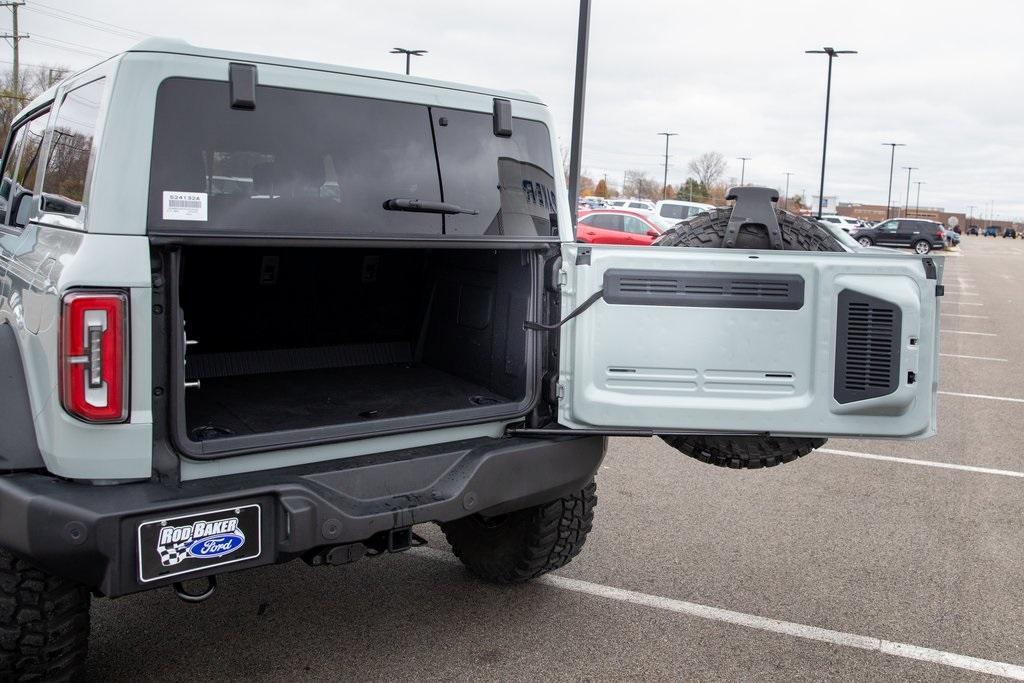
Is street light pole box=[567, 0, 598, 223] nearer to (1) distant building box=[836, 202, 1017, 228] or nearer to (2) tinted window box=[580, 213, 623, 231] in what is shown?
(2) tinted window box=[580, 213, 623, 231]

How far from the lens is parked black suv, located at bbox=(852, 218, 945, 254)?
1782 inches

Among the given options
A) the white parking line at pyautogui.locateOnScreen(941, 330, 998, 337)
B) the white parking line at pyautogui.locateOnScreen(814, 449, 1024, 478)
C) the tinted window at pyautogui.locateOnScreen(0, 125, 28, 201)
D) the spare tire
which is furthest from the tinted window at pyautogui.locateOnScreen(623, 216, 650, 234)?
the tinted window at pyautogui.locateOnScreen(0, 125, 28, 201)

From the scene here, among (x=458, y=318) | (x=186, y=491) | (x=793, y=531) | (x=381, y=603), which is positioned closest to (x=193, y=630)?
(x=381, y=603)

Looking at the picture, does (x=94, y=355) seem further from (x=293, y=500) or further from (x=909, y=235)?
(x=909, y=235)

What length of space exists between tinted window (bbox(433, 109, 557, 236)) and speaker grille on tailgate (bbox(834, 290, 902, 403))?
1181mm

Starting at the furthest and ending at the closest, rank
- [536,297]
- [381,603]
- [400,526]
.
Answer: [381,603] → [536,297] → [400,526]

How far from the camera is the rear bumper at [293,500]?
253 centimetres

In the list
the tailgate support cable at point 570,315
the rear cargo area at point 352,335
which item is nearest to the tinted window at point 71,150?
the rear cargo area at point 352,335

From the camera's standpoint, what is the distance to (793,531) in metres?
5.14

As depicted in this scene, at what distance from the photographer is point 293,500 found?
280 cm

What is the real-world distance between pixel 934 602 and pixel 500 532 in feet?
6.59

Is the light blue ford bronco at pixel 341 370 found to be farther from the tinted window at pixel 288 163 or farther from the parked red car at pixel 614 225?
the parked red car at pixel 614 225

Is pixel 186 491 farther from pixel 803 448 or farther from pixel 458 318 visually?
pixel 803 448

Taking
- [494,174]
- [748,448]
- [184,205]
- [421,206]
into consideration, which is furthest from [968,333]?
[184,205]
